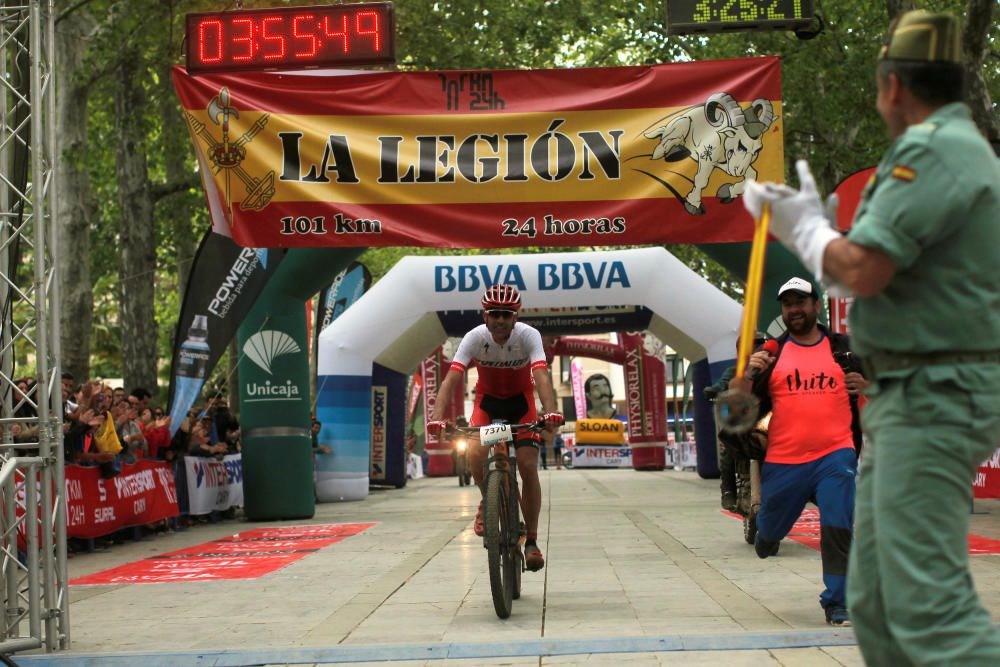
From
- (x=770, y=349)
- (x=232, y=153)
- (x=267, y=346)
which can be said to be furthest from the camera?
(x=267, y=346)

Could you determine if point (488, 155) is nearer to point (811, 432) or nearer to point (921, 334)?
point (811, 432)

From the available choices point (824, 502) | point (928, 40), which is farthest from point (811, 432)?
point (928, 40)

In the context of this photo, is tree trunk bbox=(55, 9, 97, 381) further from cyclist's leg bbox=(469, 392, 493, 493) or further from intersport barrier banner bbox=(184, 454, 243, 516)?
cyclist's leg bbox=(469, 392, 493, 493)

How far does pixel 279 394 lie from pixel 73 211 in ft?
19.8

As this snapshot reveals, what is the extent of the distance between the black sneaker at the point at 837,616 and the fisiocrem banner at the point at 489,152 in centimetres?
405

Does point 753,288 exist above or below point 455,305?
below

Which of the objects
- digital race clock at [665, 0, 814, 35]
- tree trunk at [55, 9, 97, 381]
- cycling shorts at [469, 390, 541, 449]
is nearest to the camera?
cycling shorts at [469, 390, 541, 449]

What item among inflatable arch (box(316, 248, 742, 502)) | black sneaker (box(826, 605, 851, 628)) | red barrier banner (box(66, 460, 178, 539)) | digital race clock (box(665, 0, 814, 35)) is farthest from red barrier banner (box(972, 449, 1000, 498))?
red barrier banner (box(66, 460, 178, 539))

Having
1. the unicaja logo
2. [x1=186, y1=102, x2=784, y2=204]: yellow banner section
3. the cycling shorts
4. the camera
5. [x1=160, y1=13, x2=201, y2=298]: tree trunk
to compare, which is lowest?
the cycling shorts

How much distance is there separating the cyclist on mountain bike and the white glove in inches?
181

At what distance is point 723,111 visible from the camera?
35.4ft

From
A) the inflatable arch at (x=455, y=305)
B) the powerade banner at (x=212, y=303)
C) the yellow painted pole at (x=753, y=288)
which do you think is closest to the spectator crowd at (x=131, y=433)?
the powerade banner at (x=212, y=303)

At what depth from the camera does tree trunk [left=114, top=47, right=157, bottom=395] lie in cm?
2345

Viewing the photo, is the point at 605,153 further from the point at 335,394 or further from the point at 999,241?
the point at 335,394
